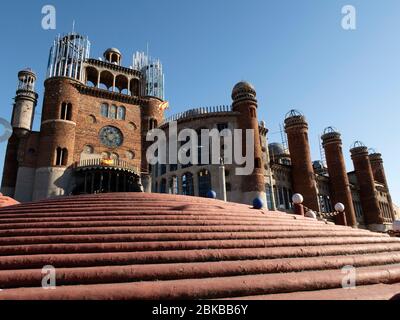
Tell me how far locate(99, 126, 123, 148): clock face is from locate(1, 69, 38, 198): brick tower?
7.39m

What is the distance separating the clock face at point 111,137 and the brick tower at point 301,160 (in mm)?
20436

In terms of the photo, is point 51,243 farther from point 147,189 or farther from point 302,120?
point 302,120

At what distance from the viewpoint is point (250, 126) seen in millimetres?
28125

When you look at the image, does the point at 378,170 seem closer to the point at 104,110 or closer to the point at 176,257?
the point at 104,110

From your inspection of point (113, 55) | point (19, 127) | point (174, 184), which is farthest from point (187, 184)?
point (113, 55)

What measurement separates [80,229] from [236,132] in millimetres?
23131

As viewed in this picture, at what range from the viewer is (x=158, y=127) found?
32.9m

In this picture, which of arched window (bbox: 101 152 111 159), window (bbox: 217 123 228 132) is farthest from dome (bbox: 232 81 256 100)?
arched window (bbox: 101 152 111 159)

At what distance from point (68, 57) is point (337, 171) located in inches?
1432

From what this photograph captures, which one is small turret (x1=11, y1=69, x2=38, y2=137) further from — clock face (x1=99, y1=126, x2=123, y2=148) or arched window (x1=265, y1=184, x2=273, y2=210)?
arched window (x1=265, y1=184, x2=273, y2=210)

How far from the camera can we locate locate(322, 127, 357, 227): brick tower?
115 ft

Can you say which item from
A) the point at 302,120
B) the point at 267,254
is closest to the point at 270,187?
the point at 302,120

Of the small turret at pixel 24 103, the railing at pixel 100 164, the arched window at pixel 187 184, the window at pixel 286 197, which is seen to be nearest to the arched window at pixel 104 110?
the railing at pixel 100 164

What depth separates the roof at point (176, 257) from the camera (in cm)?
402
